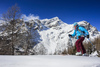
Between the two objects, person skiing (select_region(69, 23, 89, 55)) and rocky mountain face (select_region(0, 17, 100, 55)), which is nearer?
person skiing (select_region(69, 23, 89, 55))

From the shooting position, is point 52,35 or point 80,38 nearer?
point 80,38

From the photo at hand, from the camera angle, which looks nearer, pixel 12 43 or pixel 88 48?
pixel 88 48

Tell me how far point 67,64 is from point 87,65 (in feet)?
0.91

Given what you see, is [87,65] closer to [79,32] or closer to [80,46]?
[80,46]

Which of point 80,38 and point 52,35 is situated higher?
point 52,35

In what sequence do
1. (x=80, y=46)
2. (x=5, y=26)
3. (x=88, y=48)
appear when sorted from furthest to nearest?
(x=5, y=26) → (x=88, y=48) → (x=80, y=46)

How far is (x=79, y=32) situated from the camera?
2.66 m

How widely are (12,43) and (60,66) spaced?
217 inches

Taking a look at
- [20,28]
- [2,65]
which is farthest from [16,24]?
[2,65]

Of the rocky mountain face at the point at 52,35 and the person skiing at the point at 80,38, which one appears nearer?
the person skiing at the point at 80,38

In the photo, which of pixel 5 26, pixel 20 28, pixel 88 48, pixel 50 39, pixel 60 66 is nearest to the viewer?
pixel 60 66

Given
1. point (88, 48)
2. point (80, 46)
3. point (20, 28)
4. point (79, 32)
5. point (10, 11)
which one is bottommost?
point (88, 48)

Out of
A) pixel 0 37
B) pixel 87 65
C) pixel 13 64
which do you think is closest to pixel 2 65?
pixel 13 64

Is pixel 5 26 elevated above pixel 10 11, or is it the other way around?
pixel 10 11
